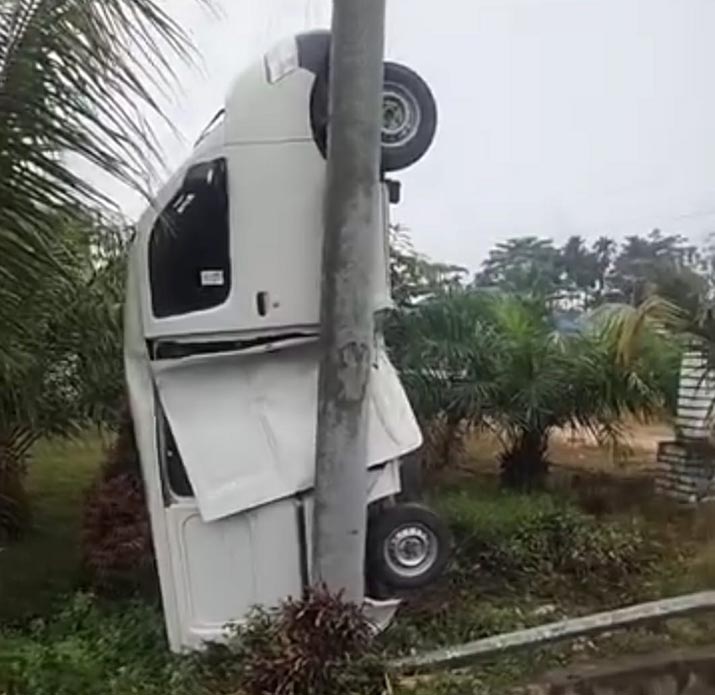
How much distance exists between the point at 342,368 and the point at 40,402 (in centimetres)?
190

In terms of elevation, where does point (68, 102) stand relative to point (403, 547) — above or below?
above

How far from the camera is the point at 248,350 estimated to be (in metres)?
3.99

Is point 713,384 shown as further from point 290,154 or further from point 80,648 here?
point 80,648

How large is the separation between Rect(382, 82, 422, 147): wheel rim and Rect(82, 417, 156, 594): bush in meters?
1.93

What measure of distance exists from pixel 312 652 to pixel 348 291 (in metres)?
1.22

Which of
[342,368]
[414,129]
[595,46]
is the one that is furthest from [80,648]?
[595,46]

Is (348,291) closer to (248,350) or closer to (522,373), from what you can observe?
(248,350)

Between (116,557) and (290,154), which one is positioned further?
(116,557)

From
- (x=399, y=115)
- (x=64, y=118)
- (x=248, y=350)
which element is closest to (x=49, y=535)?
(x=248, y=350)

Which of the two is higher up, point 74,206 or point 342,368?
point 74,206

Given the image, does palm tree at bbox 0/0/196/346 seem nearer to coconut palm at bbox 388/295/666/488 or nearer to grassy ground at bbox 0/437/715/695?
grassy ground at bbox 0/437/715/695

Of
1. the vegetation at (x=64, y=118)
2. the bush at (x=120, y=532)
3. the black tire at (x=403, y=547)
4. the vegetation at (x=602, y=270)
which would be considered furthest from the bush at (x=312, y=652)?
the vegetation at (x=602, y=270)

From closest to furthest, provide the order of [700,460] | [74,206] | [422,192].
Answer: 1. [74,206]
2. [422,192]
3. [700,460]

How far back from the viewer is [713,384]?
16.4 ft
